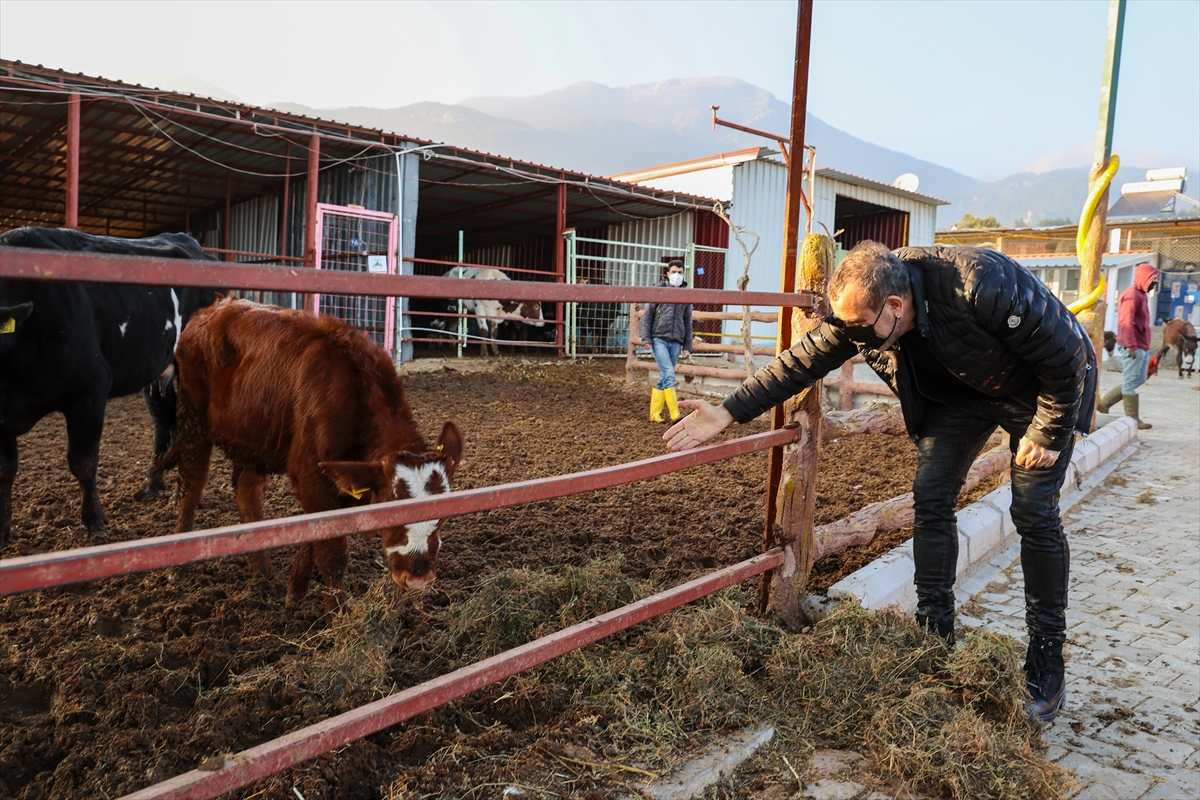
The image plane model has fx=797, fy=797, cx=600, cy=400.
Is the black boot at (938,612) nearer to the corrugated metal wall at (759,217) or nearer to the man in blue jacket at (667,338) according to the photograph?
the man in blue jacket at (667,338)

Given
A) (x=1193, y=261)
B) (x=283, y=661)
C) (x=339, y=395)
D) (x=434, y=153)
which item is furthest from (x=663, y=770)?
(x=1193, y=261)

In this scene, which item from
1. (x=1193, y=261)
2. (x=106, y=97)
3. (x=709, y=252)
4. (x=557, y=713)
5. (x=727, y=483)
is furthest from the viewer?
(x=1193, y=261)

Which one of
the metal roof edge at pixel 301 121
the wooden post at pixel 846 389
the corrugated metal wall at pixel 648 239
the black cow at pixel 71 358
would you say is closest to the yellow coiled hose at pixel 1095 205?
the wooden post at pixel 846 389

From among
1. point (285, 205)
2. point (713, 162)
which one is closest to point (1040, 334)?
point (285, 205)

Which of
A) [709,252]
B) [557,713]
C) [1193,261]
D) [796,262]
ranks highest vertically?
[1193,261]

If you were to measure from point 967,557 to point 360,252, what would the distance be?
11.1m

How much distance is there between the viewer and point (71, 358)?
4.05 m

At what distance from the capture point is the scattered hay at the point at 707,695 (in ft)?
6.95

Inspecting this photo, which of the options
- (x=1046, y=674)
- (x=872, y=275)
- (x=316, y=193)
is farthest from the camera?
(x=316, y=193)

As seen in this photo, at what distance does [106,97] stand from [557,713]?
Result: 34.9 ft

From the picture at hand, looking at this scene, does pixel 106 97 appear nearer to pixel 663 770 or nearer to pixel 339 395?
pixel 339 395

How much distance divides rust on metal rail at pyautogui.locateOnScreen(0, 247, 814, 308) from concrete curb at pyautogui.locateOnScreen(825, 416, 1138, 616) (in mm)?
1645

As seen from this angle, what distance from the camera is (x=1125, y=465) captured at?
766cm

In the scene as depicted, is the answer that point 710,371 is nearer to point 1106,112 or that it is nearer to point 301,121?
point 1106,112
